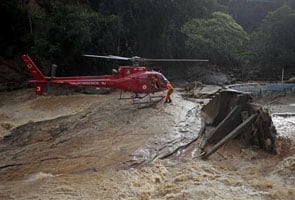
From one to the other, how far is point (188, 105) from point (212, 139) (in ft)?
11.7

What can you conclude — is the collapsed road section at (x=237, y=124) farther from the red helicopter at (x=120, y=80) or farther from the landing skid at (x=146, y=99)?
the red helicopter at (x=120, y=80)

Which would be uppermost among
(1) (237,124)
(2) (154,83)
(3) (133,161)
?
(2) (154,83)

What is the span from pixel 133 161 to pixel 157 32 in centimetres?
1873

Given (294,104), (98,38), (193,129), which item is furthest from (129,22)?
(193,129)

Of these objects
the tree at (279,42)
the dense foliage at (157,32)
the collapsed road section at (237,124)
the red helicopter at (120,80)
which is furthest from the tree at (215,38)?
the collapsed road section at (237,124)

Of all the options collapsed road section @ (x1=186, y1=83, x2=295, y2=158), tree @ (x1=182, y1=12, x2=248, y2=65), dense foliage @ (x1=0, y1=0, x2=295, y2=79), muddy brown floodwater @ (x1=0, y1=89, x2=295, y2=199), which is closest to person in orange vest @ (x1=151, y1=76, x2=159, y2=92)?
muddy brown floodwater @ (x1=0, y1=89, x2=295, y2=199)

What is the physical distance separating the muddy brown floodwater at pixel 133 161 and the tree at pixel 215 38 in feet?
39.4

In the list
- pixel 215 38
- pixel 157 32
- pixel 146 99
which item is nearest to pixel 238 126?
pixel 146 99

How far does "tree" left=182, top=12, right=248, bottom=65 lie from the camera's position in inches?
997

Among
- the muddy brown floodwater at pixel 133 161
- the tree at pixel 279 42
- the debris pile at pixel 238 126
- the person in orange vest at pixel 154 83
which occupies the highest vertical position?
the tree at pixel 279 42

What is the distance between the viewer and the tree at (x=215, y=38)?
25328 millimetres

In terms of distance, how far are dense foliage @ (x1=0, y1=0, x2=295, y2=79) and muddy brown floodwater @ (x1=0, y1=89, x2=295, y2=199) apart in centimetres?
1080

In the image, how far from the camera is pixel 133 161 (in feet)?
30.8

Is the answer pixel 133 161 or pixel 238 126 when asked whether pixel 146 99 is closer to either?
pixel 238 126
